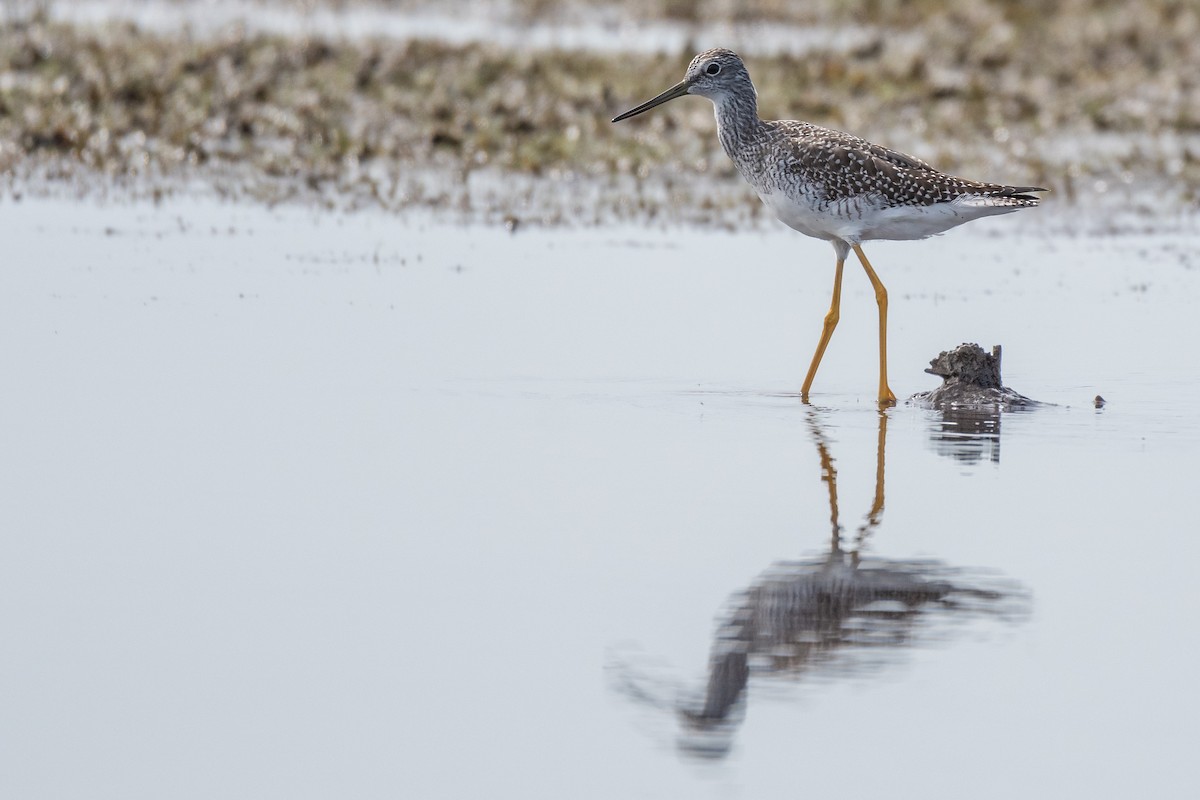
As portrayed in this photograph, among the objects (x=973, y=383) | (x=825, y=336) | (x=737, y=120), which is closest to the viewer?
(x=973, y=383)

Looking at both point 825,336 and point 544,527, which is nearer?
point 544,527

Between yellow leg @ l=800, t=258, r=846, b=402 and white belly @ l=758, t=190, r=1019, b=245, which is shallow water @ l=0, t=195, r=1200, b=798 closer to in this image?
yellow leg @ l=800, t=258, r=846, b=402

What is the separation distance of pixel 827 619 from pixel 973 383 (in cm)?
395

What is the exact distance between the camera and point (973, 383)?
9.97 m

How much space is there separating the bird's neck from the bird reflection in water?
4.36m

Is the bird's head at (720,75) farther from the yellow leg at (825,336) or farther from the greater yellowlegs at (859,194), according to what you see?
the yellow leg at (825,336)

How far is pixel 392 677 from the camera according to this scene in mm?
5691

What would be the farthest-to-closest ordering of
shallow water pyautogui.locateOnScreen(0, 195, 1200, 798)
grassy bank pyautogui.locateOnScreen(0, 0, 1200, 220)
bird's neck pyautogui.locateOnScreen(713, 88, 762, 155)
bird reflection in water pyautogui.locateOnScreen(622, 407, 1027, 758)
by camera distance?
1. grassy bank pyautogui.locateOnScreen(0, 0, 1200, 220)
2. bird's neck pyautogui.locateOnScreen(713, 88, 762, 155)
3. bird reflection in water pyautogui.locateOnScreen(622, 407, 1027, 758)
4. shallow water pyautogui.locateOnScreen(0, 195, 1200, 798)

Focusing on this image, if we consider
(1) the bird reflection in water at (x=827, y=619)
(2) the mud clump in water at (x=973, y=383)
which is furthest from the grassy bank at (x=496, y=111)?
(1) the bird reflection in water at (x=827, y=619)

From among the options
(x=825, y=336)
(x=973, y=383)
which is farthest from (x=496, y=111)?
(x=973, y=383)

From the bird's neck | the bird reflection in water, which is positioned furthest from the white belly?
the bird reflection in water

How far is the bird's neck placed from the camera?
11.2m

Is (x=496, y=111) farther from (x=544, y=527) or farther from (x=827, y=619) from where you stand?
(x=827, y=619)

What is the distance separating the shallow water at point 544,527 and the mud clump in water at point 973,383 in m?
0.18
